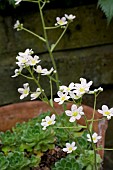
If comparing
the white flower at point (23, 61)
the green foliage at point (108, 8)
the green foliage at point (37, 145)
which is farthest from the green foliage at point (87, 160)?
the green foliage at point (108, 8)

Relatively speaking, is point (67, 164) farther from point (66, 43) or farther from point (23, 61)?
point (66, 43)

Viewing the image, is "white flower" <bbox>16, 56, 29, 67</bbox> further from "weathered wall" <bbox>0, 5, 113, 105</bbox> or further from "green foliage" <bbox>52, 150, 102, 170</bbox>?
"weathered wall" <bbox>0, 5, 113, 105</bbox>

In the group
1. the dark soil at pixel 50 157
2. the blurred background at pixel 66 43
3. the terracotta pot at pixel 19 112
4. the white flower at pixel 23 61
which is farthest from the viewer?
the blurred background at pixel 66 43

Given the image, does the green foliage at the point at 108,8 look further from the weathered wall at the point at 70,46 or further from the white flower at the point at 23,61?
the white flower at the point at 23,61

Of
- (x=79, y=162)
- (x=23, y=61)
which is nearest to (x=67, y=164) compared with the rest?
(x=79, y=162)

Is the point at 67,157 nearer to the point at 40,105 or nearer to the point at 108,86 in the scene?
the point at 40,105

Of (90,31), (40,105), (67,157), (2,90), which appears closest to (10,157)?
(67,157)

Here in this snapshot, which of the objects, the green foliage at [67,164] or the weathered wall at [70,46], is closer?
the green foliage at [67,164]
